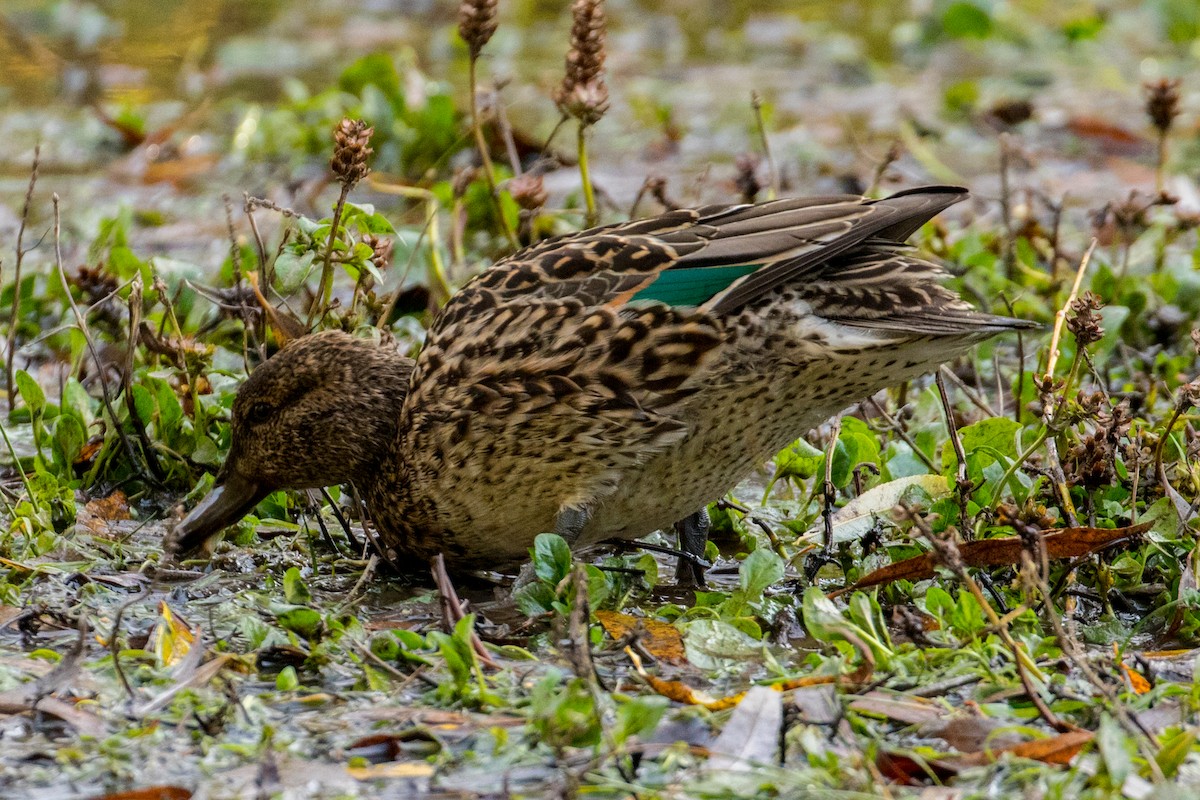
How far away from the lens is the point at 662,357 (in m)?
4.52

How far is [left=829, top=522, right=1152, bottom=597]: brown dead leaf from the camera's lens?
451cm

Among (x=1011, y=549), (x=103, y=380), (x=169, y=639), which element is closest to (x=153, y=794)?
(x=169, y=639)

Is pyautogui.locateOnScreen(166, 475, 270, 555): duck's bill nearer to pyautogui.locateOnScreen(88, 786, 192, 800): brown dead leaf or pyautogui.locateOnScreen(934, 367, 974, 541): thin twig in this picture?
pyautogui.locateOnScreen(88, 786, 192, 800): brown dead leaf

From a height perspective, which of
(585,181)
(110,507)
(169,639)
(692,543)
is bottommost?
(692,543)

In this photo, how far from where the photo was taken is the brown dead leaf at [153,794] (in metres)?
3.41

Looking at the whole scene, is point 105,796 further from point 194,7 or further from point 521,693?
point 194,7

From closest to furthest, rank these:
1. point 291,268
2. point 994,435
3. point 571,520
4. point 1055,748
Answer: point 1055,748 < point 571,520 < point 291,268 < point 994,435

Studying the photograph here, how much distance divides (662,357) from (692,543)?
749 mm

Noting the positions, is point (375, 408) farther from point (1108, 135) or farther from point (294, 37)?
point (294, 37)

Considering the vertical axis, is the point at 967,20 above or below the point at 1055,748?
above

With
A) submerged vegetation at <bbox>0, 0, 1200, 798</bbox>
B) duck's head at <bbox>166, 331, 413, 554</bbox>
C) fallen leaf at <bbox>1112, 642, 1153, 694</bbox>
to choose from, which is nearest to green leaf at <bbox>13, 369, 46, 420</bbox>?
submerged vegetation at <bbox>0, 0, 1200, 798</bbox>

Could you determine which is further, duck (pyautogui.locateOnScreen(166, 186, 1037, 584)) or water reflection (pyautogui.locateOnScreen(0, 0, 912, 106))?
water reflection (pyautogui.locateOnScreen(0, 0, 912, 106))

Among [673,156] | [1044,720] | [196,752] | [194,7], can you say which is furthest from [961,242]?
[194,7]

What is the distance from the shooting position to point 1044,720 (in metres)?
3.78
